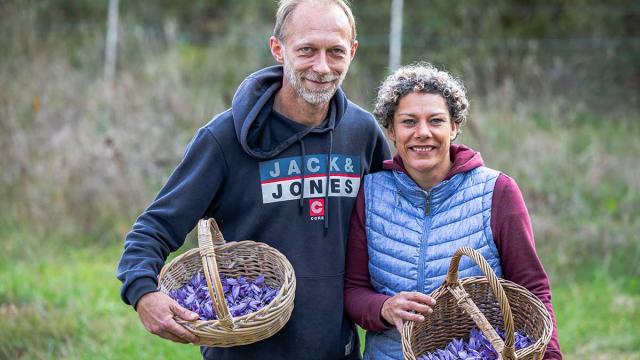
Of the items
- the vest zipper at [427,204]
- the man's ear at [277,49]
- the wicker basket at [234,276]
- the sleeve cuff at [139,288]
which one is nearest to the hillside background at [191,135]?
the wicker basket at [234,276]

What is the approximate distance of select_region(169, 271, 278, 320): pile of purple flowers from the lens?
2.62m

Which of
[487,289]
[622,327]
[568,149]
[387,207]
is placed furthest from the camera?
[568,149]

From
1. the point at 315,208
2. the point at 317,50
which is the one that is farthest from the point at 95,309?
the point at 317,50

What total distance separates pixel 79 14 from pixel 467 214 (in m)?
10.7

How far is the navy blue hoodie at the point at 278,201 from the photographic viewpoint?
9.07 ft

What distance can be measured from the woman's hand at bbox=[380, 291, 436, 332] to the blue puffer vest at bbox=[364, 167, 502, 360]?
15 cm

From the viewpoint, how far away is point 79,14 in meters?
12.1

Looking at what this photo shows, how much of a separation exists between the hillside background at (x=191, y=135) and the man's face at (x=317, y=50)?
207 cm

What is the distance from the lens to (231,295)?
108 inches

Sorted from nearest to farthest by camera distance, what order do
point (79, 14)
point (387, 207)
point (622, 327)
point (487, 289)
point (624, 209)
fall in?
point (487, 289), point (387, 207), point (622, 327), point (624, 209), point (79, 14)

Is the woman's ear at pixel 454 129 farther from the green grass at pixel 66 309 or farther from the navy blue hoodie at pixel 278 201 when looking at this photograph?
the green grass at pixel 66 309

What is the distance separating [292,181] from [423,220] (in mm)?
486

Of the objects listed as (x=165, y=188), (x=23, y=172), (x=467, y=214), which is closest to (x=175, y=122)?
(x=23, y=172)

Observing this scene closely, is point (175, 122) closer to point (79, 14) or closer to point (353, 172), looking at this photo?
point (353, 172)
